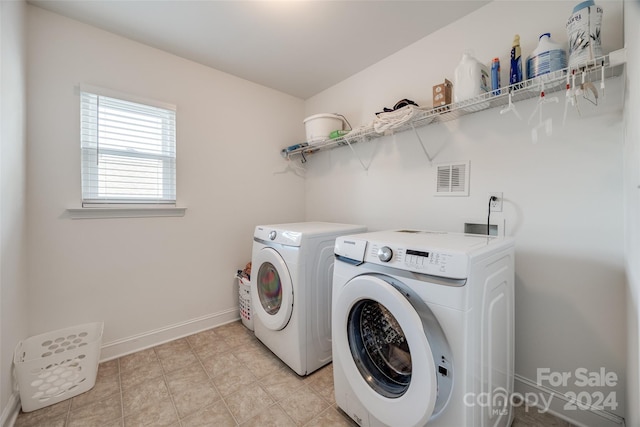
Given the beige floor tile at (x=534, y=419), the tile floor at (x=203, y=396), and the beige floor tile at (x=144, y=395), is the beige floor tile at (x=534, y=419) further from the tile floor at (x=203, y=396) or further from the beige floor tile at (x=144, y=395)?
the beige floor tile at (x=144, y=395)

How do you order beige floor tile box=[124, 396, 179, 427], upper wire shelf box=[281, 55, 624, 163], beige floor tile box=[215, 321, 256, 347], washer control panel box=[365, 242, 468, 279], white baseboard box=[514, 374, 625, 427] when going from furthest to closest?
beige floor tile box=[215, 321, 256, 347] < beige floor tile box=[124, 396, 179, 427] < white baseboard box=[514, 374, 625, 427] < upper wire shelf box=[281, 55, 624, 163] < washer control panel box=[365, 242, 468, 279]

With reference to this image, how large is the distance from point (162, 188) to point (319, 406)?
1.89 metres

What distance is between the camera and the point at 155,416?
1.32 m

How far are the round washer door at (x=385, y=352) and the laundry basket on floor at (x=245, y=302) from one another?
47.5 inches

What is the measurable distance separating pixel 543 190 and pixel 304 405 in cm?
175

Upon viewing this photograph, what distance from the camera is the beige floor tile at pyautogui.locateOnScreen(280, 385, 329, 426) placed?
1.32m

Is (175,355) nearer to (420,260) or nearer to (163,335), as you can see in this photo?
(163,335)

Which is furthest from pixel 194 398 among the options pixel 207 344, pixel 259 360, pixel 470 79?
pixel 470 79

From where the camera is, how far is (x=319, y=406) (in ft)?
4.53

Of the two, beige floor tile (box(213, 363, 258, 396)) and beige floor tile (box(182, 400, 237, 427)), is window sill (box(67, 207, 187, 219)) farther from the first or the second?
beige floor tile (box(182, 400, 237, 427))

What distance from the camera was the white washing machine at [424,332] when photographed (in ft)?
2.84

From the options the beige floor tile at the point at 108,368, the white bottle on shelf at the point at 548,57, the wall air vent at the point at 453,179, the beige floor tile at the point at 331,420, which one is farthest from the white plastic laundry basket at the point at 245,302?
the white bottle on shelf at the point at 548,57

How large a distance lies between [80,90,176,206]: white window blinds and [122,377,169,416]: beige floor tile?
123 centimetres

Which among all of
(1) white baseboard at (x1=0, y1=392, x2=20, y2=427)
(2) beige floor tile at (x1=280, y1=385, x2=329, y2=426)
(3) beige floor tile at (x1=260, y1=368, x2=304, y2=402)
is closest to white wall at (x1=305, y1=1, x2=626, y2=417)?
(2) beige floor tile at (x1=280, y1=385, x2=329, y2=426)
